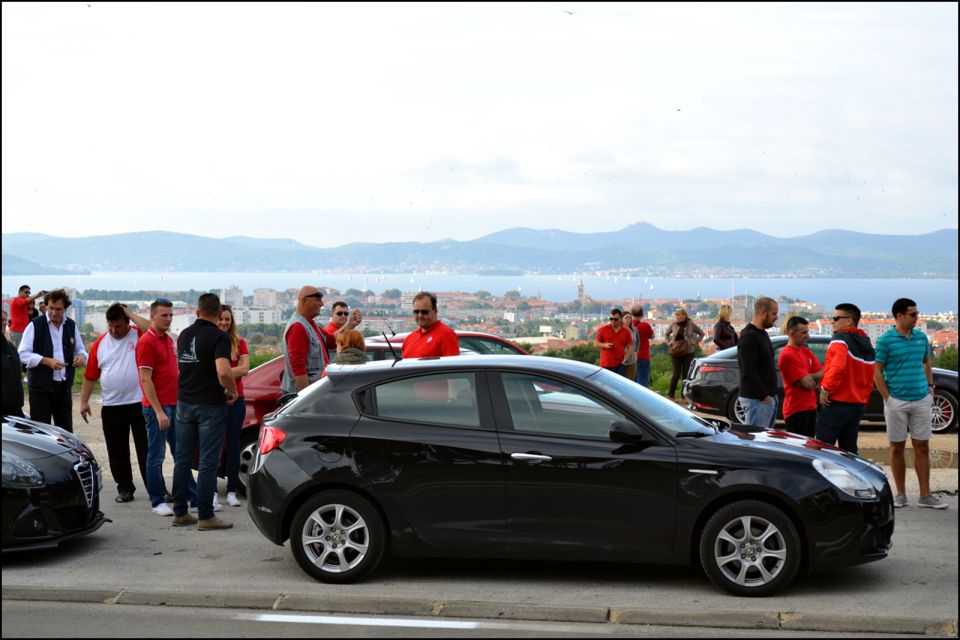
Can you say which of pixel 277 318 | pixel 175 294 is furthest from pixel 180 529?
pixel 175 294

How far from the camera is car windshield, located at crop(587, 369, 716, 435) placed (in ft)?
24.5

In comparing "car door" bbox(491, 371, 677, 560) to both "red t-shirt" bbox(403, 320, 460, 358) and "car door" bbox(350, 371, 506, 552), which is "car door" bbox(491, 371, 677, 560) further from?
"red t-shirt" bbox(403, 320, 460, 358)

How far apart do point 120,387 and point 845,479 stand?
21.6 feet

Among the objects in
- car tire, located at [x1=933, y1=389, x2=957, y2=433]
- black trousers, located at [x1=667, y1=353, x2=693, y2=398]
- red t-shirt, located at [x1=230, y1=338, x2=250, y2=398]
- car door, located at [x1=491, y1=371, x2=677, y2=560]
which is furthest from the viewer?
black trousers, located at [x1=667, y1=353, x2=693, y2=398]

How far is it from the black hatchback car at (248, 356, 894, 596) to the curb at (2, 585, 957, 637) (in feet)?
1.77

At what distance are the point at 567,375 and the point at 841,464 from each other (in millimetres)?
1851

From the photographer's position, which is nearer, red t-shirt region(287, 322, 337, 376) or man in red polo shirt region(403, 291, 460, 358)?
man in red polo shirt region(403, 291, 460, 358)

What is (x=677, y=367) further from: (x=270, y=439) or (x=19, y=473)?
(x=19, y=473)

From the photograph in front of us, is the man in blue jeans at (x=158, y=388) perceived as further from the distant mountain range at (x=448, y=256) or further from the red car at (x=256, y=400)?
the distant mountain range at (x=448, y=256)

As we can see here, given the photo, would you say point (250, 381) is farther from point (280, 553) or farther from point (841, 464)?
point (841, 464)

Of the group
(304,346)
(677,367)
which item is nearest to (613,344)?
(677,367)

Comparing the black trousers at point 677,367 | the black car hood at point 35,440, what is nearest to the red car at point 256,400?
the black car hood at point 35,440


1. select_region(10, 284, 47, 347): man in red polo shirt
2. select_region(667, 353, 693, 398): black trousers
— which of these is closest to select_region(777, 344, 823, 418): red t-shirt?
select_region(667, 353, 693, 398): black trousers

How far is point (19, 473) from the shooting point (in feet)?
26.5
